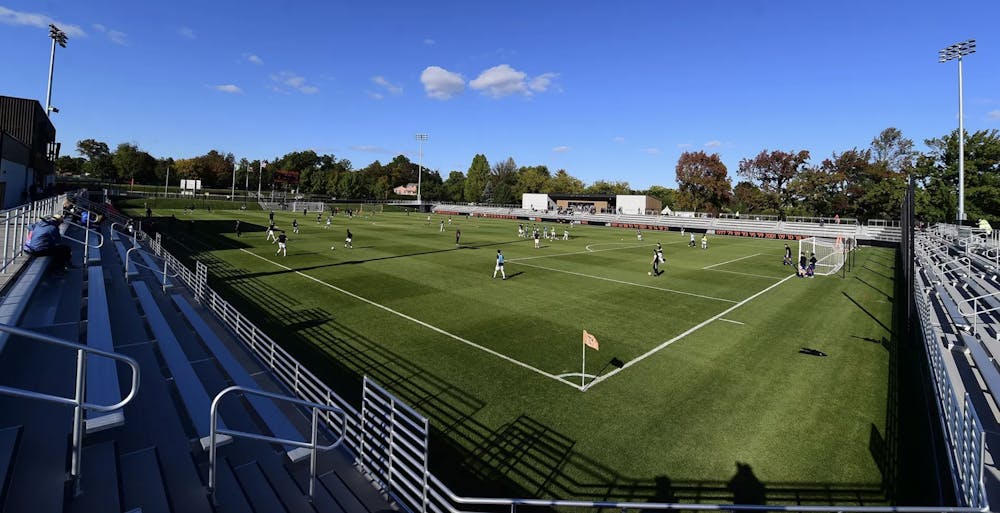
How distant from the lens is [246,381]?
352 inches

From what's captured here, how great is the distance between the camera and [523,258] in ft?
111

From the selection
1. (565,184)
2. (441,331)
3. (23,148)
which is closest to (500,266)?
(441,331)

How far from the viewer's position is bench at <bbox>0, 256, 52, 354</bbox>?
8059mm

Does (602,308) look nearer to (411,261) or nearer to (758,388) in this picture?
(758,388)

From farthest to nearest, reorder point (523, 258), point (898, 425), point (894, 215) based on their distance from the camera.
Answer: point (894, 215), point (523, 258), point (898, 425)

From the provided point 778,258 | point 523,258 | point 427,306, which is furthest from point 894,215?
point 427,306

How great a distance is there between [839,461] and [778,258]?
3673 cm

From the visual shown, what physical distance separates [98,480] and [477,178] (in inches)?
5683

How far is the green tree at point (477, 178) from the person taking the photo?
14162cm

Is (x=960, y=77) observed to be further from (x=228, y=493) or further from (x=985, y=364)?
(x=228, y=493)

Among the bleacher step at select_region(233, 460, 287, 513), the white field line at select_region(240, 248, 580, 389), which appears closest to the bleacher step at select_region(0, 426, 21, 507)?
the bleacher step at select_region(233, 460, 287, 513)

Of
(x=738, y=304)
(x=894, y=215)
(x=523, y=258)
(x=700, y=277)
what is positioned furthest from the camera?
(x=894, y=215)

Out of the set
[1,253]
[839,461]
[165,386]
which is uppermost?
[1,253]

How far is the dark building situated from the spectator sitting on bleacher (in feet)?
71.2
